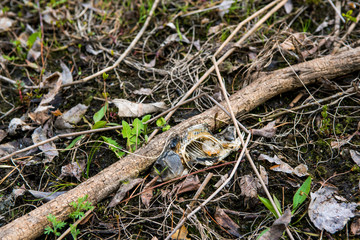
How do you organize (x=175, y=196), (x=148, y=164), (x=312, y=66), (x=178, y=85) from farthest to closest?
(x=178, y=85), (x=312, y=66), (x=148, y=164), (x=175, y=196)

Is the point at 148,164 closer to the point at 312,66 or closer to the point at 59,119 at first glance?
the point at 59,119

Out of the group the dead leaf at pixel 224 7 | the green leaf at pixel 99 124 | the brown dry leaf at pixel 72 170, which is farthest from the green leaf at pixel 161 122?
the dead leaf at pixel 224 7

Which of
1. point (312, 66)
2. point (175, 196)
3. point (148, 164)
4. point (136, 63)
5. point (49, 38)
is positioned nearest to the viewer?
point (175, 196)

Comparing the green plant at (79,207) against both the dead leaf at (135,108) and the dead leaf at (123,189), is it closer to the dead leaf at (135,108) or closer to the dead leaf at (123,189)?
the dead leaf at (123,189)

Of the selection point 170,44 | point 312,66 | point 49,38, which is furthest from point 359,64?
point 49,38

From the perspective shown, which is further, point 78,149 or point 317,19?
point 317,19

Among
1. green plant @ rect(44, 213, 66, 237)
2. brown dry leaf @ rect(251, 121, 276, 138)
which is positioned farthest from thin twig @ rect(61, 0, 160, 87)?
brown dry leaf @ rect(251, 121, 276, 138)
